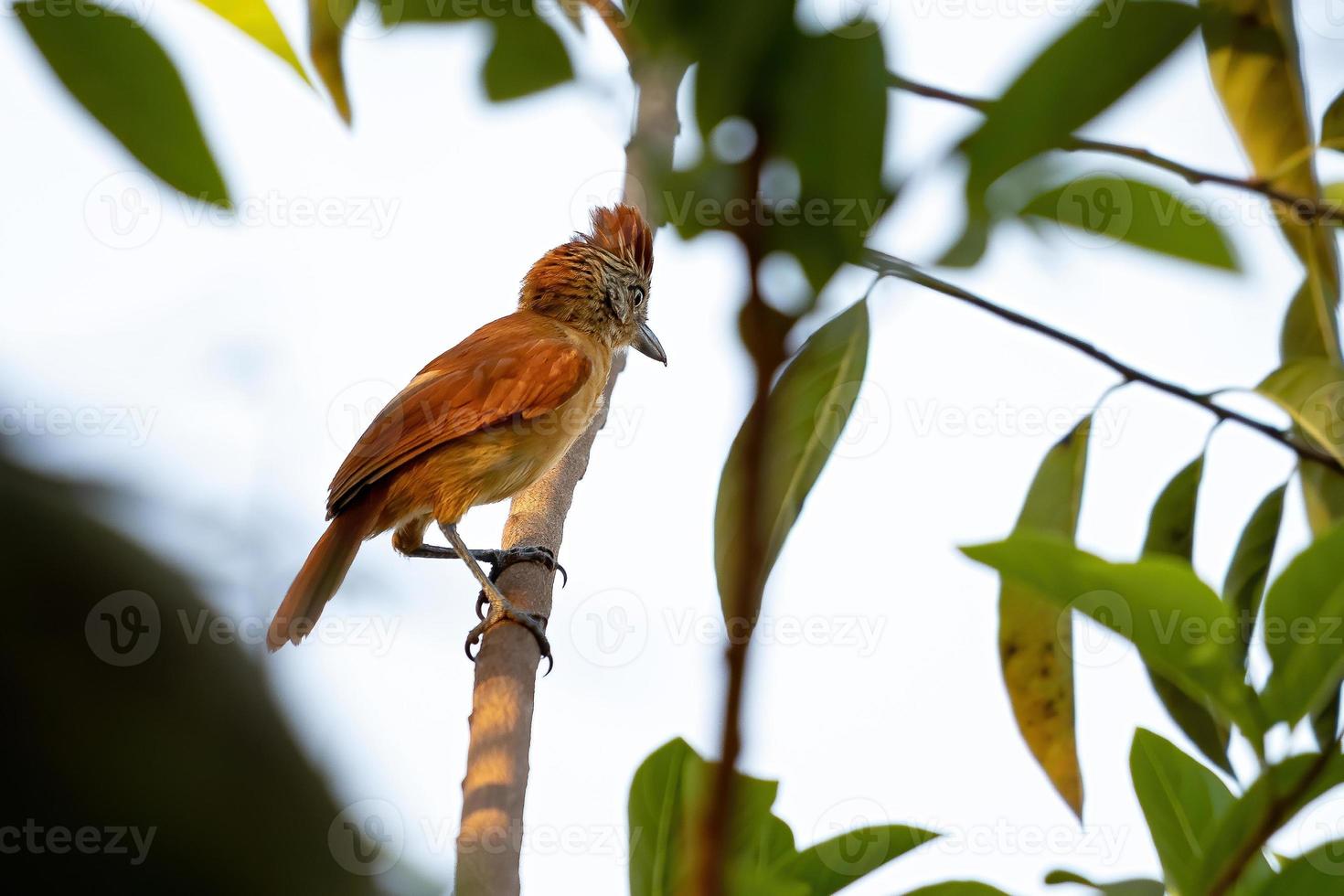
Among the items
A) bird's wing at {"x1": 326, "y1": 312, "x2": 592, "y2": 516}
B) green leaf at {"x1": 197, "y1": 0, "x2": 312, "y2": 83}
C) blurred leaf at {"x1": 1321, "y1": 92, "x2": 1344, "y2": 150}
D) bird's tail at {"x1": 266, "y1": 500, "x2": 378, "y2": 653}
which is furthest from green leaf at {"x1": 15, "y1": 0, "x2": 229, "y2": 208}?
bird's wing at {"x1": 326, "y1": 312, "x2": 592, "y2": 516}

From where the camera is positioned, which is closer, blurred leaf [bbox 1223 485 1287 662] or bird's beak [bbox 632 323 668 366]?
blurred leaf [bbox 1223 485 1287 662]

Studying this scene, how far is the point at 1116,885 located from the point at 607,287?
12.2 feet

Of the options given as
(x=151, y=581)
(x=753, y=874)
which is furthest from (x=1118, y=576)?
(x=151, y=581)

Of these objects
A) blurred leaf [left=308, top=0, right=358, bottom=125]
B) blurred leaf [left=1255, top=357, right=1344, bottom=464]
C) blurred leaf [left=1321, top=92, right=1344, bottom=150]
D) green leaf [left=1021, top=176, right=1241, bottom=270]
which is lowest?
green leaf [left=1021, top=176, right=1241, bottom=270]

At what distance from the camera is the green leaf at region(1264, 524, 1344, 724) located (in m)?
0.98

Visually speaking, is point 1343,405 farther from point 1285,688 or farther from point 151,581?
point 151,581

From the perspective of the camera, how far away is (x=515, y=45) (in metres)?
0.87

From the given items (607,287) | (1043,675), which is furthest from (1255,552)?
(607,287)

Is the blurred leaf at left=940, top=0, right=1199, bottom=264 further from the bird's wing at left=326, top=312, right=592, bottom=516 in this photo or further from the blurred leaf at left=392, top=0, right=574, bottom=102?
the bird's wing at left=326, top=312, right=592, bottom=516

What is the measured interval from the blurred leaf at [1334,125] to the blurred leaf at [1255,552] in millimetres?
598

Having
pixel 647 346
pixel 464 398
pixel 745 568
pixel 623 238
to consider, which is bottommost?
pixel 745 568

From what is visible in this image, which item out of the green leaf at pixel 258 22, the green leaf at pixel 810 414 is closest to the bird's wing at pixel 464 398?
the green leaf at pixel 810 414

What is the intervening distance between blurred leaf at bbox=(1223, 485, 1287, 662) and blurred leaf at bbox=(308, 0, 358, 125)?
1601mm

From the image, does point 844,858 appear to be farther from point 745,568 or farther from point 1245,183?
point 1245,183
